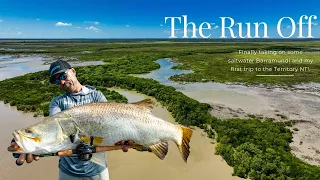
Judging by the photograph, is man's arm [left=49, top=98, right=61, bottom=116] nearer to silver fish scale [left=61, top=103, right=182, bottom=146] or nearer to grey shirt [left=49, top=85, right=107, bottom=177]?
grey shirt [left=49, top=85, right=107, bottom=177]

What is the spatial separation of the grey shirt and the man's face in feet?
0.37

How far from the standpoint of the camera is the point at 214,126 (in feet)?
42.0

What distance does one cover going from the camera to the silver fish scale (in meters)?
2.69

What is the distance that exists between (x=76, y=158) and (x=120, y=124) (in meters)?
0.83

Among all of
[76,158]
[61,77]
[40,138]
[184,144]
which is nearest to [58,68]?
[61,77]

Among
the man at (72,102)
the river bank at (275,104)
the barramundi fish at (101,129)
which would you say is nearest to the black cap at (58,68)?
the man at (72,102)

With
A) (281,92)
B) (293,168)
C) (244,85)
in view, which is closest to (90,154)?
(293,168)

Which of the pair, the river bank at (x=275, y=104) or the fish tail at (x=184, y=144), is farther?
the river bank at (x=275, y=104)

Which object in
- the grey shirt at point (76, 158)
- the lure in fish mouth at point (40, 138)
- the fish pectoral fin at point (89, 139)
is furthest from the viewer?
the grey shirt at point (76, 158)

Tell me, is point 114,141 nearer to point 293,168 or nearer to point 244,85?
point 293,168

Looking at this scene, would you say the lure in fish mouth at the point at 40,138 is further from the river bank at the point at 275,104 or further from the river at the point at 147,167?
the river bank at the point at 275,104

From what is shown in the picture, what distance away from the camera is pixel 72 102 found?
10.2ft

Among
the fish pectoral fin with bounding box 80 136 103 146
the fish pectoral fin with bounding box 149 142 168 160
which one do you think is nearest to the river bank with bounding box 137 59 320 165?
the fish pectoral fin with bounding box 149 142 168 160

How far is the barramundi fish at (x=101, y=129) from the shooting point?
102 inches
